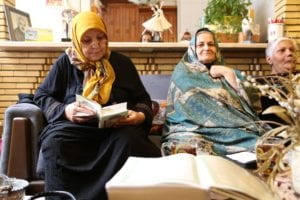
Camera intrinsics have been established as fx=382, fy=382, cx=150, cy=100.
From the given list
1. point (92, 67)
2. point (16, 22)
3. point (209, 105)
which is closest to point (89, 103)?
point (92, 67)

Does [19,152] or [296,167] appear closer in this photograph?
[296,167]

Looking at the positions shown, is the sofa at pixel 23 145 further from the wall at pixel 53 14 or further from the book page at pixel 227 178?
the book page at pixel 227 178

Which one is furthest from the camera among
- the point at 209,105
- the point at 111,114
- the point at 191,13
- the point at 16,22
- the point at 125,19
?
the point at 125,19

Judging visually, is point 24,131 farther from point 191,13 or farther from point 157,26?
point 191,13

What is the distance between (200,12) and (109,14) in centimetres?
272

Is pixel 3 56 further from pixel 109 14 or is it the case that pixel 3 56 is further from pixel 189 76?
pixel 109 14

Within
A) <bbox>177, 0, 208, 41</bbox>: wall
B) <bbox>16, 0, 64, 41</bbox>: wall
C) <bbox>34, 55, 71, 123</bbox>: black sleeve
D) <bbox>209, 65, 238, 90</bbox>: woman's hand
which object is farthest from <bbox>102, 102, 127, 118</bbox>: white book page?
<bbox>177, 0, 208, 41</bbox>: wall

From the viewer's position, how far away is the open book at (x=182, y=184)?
0.66 m

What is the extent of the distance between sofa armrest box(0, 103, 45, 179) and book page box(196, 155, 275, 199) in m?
1.47

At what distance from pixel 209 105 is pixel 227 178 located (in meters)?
1.63

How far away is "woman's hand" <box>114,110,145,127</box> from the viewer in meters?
1.91

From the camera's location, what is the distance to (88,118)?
190cm

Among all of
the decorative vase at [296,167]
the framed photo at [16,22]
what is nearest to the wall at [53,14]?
the framed photo at [16,22]

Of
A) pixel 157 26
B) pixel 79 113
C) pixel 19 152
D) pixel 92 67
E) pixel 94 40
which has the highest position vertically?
pixel 157 26
